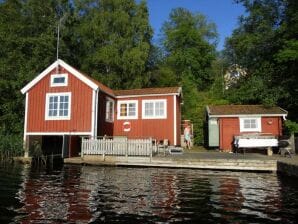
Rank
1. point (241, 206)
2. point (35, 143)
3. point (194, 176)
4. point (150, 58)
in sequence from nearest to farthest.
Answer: point (241, 206) < point (194, 176) < point (35, 143) < point (150, 58)

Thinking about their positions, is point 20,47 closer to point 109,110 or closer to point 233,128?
point 109,110

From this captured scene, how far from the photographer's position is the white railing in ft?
→ 68.1

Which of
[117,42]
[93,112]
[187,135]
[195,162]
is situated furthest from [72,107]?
[117,42]

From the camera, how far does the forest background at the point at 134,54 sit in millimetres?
32469

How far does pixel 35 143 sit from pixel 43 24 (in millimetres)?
22658

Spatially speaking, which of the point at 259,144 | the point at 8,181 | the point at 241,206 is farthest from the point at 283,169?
the point at 8,181

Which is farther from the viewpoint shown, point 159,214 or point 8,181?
point 8,181

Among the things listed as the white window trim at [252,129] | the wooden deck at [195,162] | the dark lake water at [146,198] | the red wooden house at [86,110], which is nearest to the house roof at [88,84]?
the red wooden house at [86,110]

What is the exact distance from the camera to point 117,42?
1641 inches

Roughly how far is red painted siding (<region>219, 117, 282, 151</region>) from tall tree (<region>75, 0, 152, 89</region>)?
15.3 meters

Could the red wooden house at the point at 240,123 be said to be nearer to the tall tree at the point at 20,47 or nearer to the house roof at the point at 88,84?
the house roof at the point at 88,84

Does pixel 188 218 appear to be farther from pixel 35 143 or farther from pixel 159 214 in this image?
pixel 35 143

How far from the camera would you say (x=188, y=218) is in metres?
8.59

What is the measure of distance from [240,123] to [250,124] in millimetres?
726
